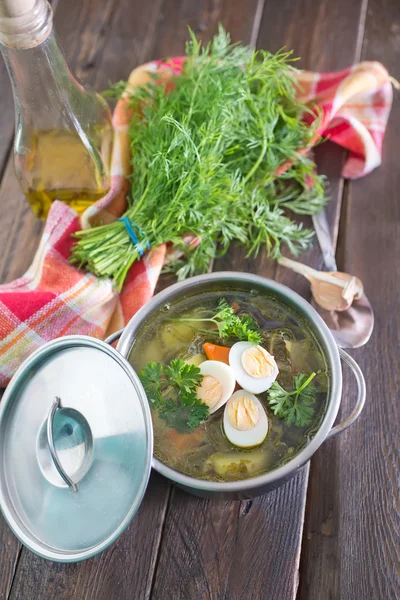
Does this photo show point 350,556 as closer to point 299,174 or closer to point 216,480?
point 216,480

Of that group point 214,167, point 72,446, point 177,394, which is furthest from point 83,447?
point 214,167

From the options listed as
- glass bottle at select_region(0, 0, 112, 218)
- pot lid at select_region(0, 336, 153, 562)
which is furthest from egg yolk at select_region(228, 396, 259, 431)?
glass bottle at select_region(0, 0, 112, 218)

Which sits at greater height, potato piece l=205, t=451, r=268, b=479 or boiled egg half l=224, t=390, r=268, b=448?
boiled egg half l=224, t=390, r=268, b=448

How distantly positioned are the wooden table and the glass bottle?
0.12m

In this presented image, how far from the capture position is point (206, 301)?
3.22 feet

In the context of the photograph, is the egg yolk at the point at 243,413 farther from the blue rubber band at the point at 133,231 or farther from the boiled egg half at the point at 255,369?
the blue rubber band at the point at 133,231

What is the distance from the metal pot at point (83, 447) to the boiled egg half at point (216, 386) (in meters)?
0.11

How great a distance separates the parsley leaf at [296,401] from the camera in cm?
87

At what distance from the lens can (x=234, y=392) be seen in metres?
0.90

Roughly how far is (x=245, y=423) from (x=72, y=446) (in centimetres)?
24

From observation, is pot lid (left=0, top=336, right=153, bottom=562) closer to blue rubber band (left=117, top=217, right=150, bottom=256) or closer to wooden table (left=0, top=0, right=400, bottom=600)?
wooden table (left=0, top=0, right=400, bottom=600)

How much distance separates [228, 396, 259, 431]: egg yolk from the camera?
2.85 feet

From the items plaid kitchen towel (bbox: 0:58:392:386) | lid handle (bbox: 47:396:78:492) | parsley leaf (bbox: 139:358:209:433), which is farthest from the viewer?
plaid kitchen towel (bbox: 0:58:392:386)

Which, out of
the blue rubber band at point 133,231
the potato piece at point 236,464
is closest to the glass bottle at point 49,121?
the blue rubber band at point 133,231
